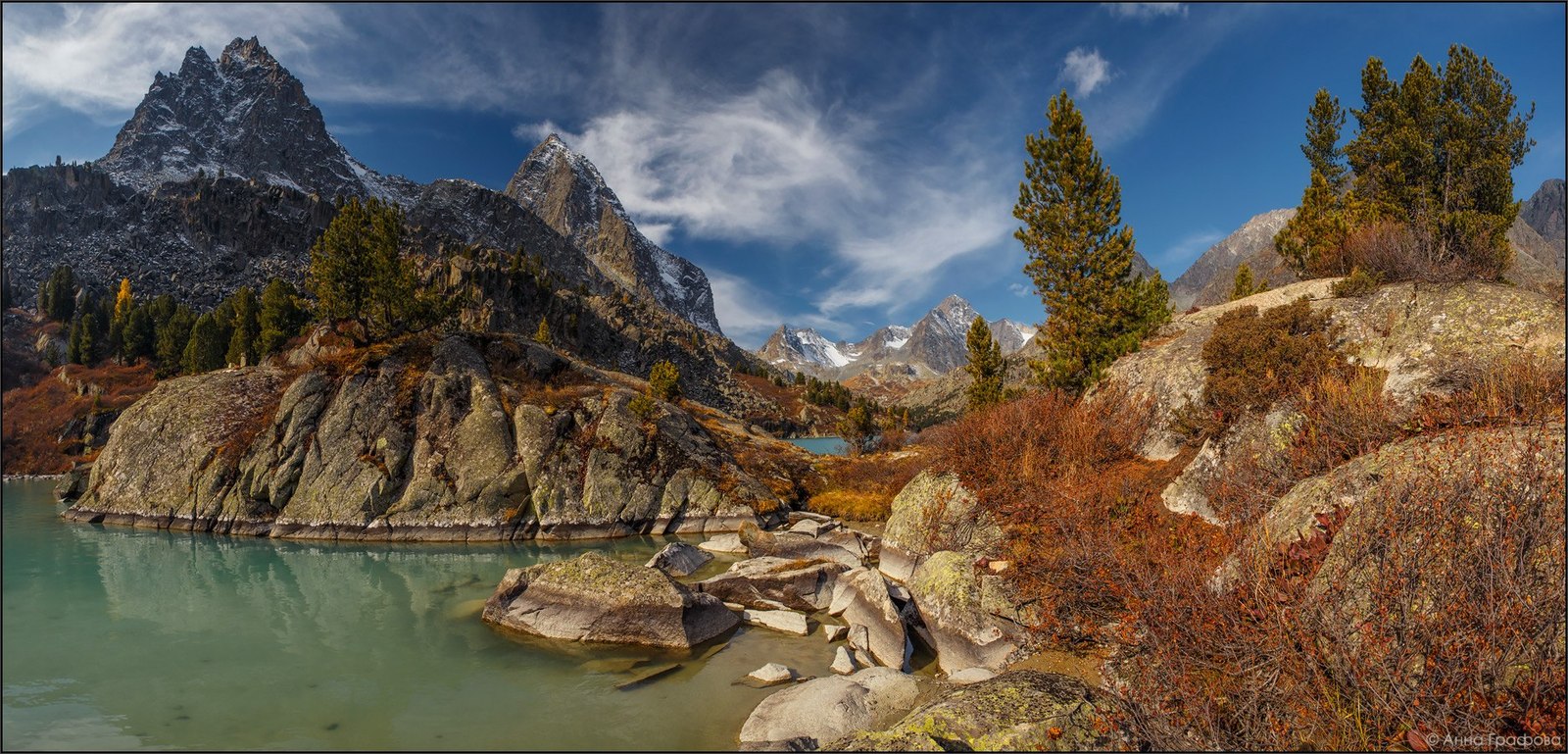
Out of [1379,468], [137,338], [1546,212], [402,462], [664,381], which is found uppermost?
[1546,212]

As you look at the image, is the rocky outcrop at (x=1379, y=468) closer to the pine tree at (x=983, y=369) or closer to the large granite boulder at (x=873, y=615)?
the large granite boulder at (x=873, y=615)

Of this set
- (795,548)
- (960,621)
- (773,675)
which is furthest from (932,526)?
(773,675)

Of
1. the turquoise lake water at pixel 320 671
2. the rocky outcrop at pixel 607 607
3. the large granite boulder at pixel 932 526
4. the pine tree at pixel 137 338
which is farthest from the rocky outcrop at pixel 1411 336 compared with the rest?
the pine tree at pixel 137 338

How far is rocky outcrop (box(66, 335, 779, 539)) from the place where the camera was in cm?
3503


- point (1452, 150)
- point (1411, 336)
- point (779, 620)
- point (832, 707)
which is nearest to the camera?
point (832, 707)

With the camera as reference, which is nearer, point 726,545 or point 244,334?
point 726,545

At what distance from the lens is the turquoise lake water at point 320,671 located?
1209cm

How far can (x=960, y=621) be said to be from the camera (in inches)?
573

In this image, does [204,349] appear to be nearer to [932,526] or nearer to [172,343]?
[172,343]

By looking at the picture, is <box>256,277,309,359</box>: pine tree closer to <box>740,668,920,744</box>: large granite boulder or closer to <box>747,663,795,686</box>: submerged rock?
<box>747,663,795,686</box>: submerged rock

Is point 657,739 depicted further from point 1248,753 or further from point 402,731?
point 1248,753

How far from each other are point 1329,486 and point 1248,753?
20.6ft

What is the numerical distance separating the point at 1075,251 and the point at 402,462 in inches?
1590

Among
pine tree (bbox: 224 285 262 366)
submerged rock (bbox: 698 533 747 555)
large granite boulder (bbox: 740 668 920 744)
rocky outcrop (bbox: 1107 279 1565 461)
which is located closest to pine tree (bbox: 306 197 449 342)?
submerged rock (bbox: 698 533 747 555)
